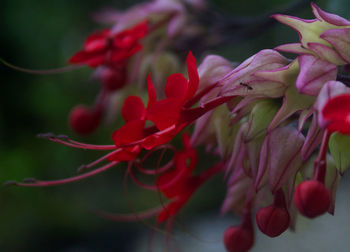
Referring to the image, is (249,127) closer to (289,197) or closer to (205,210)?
(289,197)

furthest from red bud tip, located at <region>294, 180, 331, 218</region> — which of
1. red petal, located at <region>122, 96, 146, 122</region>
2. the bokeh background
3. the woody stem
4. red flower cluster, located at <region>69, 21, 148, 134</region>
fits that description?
the bokeh background

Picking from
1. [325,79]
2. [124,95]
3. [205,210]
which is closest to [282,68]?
[325,79]

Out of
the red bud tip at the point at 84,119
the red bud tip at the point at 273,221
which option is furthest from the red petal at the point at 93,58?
the red bud tip at the point at 273,221

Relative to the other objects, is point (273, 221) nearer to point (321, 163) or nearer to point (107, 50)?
point (321, 163)

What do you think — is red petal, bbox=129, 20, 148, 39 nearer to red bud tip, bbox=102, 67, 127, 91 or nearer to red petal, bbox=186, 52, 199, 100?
red bud tip, bbox=102, 67, 127, 91

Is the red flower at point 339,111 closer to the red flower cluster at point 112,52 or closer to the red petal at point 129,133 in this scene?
the red petal at point 129,133

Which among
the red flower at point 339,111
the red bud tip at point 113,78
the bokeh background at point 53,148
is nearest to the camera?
the red flower at point 339,111
